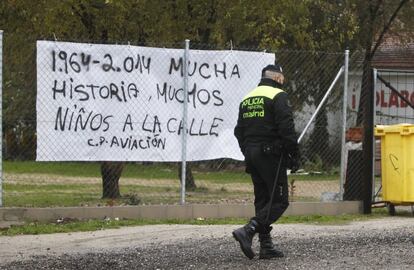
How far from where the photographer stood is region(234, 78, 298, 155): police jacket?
781 centimetres

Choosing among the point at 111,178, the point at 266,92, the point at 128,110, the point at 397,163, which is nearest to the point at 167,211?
the point at 111,178

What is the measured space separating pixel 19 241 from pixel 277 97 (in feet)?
11.4

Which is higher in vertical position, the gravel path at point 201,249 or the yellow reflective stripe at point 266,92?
the yellow reflective stripe at point 266,92

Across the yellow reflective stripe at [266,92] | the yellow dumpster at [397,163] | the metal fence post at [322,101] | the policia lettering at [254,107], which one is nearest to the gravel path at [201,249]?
the yellow dumpster at [397,163]

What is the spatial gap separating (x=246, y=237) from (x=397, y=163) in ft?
15.3

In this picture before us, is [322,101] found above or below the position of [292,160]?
above

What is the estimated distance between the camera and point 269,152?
26.0 feet

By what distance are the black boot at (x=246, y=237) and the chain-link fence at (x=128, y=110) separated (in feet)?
11.3

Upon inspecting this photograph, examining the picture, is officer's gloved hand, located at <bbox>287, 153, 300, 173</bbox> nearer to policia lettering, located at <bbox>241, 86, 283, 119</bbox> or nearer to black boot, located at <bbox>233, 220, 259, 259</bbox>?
→ policia lettering, located at <bbox>241, 86, 283, 119</bbox>

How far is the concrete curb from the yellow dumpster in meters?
0.57

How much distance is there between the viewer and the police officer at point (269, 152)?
25.7 ft

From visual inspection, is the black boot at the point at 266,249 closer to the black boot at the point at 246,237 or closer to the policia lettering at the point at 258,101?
the black boot at the point at 246,237

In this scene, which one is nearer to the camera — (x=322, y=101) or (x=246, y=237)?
(x=246, y=237)

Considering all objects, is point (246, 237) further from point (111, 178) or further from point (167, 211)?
point (111, 178)
